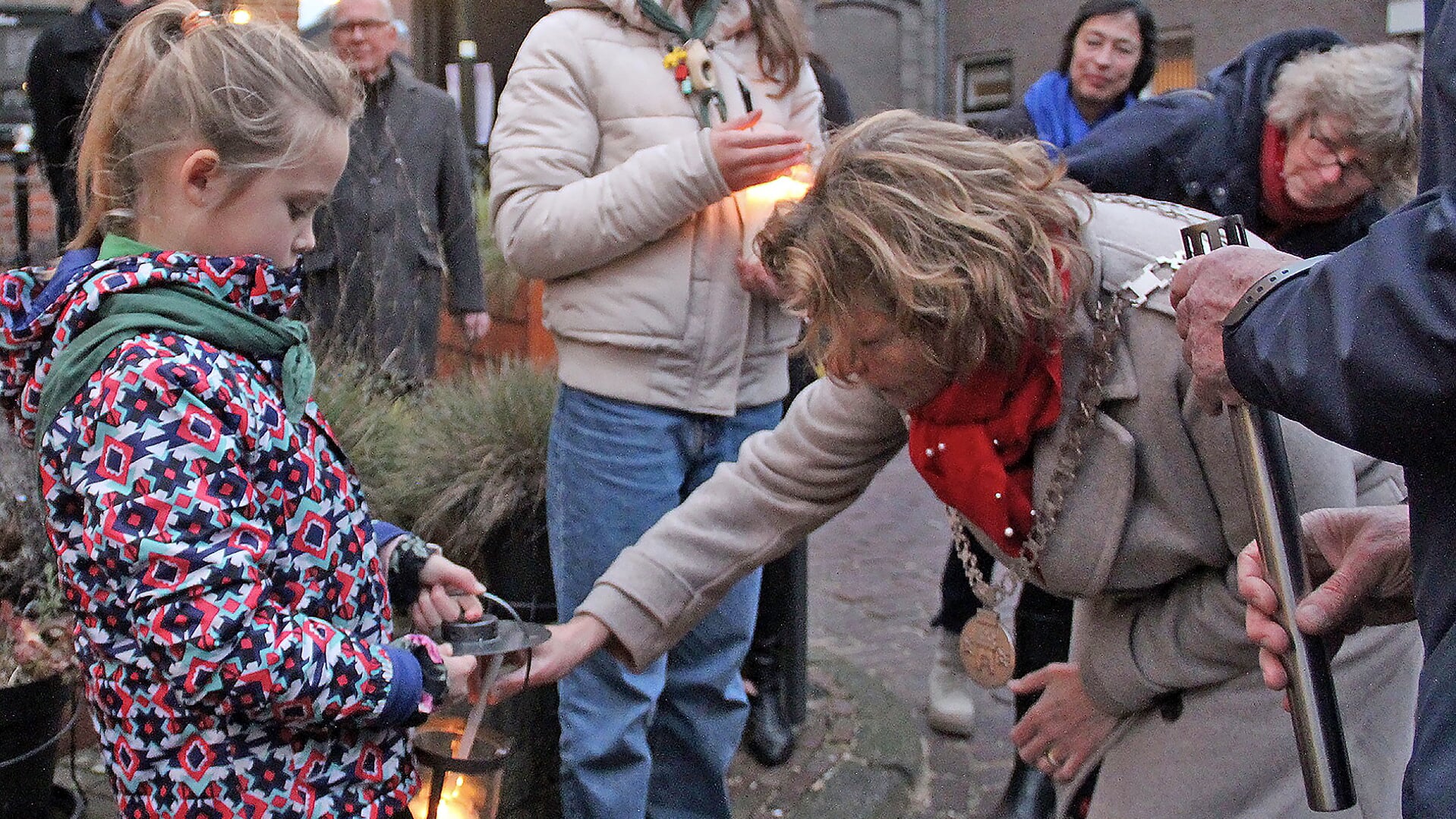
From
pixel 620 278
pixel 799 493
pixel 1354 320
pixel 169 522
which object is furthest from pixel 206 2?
pixel 1354 320

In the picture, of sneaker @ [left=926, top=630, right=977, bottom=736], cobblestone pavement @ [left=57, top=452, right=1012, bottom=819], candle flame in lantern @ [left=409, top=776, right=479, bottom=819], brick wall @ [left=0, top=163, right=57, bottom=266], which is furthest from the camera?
brick wall @ [left=0, top=163, right=57, bottom=266]

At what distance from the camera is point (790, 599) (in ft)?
13.1

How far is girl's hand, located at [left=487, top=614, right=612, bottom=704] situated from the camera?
87.9 inches

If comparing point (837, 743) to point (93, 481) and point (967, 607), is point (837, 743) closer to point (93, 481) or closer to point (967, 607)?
point (967, 607)

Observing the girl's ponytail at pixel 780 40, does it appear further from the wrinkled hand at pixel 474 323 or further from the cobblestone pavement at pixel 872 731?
the wrinkled hand at pixel 474 323

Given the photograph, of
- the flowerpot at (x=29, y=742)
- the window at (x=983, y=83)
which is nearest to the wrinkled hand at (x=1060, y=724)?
the flowerpot at (x=29, y=742)

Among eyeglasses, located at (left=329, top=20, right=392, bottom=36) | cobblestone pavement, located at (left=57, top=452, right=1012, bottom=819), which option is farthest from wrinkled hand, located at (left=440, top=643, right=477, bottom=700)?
eyeglasses, located at (left=329, top=20, right=392, bottom=36)

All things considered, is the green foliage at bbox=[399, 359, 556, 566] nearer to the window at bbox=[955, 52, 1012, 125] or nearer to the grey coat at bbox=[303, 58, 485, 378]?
the grey coat at bbox=[303, 58, 485, 378]

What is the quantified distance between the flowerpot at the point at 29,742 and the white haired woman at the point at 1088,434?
115cm

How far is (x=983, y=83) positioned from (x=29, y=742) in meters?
16.0

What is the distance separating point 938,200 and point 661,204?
104 cm

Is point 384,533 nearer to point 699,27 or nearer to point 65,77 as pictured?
point 699,27

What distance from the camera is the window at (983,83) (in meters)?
17.2

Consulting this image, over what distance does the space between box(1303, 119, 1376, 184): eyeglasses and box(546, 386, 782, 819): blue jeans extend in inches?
53.5
